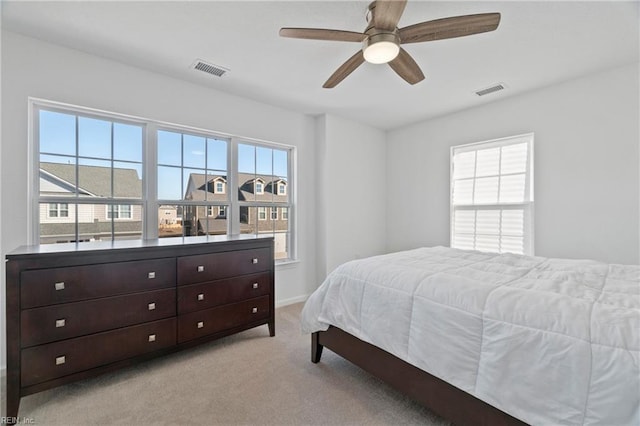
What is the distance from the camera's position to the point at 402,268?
6.37 feet

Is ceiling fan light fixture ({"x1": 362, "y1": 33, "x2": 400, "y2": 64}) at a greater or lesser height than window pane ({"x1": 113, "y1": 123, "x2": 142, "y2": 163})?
greater

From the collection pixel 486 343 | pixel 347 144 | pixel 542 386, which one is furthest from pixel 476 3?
pixel 347 144

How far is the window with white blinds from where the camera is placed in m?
3.45

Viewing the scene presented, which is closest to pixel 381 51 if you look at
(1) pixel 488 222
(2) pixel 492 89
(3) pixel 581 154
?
(2) pixel 492 89

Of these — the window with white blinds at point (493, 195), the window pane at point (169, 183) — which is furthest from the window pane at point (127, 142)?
the window with white blinds at point (493, 195)

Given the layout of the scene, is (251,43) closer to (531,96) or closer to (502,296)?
(502,296)

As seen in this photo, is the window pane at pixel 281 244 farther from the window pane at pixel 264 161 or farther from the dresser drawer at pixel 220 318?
the dresser drawer at pixel 220 318

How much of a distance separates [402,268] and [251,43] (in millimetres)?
2177

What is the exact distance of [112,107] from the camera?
263 centimetres

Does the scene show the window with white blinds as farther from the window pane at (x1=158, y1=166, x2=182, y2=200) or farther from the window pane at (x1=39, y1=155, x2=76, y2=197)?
the window pane at (x1=39, y1=155, x2=76, y2=197)

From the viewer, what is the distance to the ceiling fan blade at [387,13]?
150 cm

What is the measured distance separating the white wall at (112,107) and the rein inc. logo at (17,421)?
2.41 ft

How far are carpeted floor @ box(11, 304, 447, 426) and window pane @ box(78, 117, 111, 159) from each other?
193 centimetres

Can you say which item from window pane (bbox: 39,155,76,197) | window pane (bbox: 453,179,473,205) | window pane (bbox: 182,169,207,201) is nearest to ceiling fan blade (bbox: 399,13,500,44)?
window pane (bbox: 182,169,207,201)
